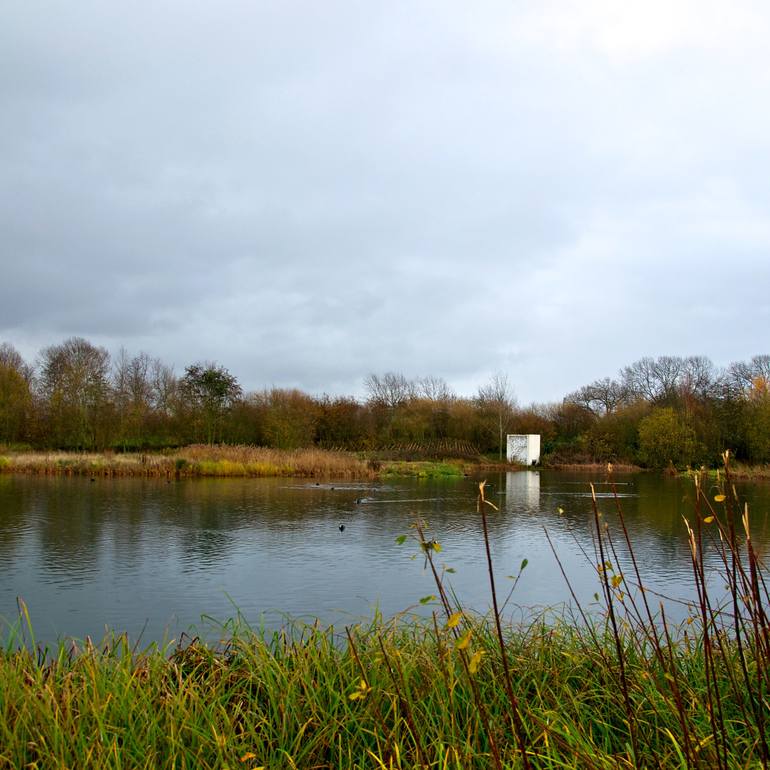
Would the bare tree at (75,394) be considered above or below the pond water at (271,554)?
above

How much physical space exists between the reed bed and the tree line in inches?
259

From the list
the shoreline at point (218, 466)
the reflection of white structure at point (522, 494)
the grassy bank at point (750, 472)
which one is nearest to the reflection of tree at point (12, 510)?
the shoreline at point (218, 466)

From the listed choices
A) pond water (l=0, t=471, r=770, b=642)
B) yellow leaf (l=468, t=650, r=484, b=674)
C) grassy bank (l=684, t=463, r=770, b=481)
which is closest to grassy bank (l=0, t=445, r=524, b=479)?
pond water (l=0, t=471, r=770, b=642)

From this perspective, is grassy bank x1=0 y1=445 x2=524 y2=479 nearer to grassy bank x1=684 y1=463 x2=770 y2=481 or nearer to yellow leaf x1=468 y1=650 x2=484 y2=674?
grassy bank x1=684 y1=463 x2=770 y2=481

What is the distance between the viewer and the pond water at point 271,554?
5906mm

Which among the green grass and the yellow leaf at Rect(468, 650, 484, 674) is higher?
the yellow leaf at Rect(468, 650, 484, 674)

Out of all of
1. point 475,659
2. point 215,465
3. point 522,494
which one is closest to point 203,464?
point 215,465

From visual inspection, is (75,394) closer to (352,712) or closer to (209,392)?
(209,392)

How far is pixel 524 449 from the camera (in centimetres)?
3816

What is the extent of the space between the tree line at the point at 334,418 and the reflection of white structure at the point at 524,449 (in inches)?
40.8

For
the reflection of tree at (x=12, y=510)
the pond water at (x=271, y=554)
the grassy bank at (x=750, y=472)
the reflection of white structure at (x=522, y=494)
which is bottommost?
the grassy bank at (x=750, y=472)

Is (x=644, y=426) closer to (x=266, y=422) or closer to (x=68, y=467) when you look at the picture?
(x=266, y=422)

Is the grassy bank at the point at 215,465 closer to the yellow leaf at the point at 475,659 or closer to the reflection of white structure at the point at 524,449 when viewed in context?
the reflection of white structure at the point at 524,449

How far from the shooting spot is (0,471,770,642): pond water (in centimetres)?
591
